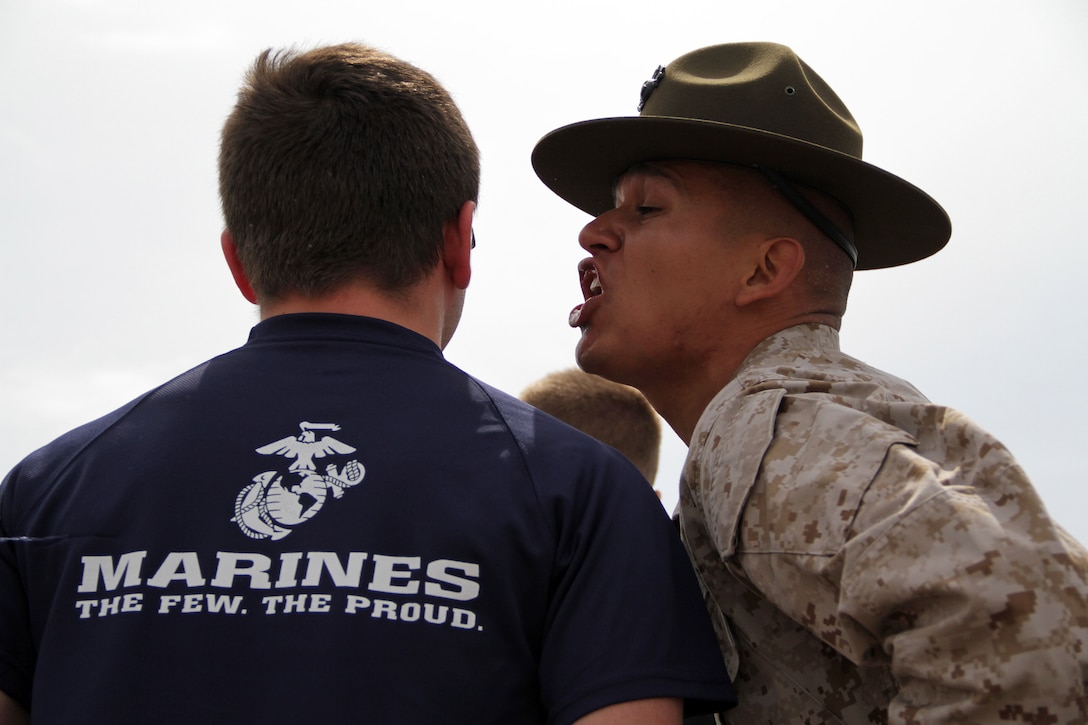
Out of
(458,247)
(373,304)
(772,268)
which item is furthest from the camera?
(772,268)

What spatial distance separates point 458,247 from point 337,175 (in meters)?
0.32

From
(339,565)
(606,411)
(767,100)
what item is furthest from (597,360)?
(606,411)

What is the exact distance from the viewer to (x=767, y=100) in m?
3.50

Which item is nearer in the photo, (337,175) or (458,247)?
(337,175)

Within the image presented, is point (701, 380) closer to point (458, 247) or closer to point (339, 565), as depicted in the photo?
point (458, 247)

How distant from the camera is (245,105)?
2705mm

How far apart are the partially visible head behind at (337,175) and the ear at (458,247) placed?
3 centimetres

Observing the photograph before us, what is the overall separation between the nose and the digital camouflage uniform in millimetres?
875

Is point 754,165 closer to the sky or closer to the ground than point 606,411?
closer to the sky

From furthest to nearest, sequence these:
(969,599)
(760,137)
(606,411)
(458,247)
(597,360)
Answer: (606,411) → (597,360) → (760,137) → (458,247) → (969,599)

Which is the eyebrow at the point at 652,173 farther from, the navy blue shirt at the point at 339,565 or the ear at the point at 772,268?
the navy blue shirt at the point at 339,565

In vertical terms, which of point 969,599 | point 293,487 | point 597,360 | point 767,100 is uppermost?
point 767,100

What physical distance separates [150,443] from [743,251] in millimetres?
1854

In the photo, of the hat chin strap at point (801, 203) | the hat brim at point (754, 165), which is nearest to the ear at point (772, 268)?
the hat chin strap at point (801, 203)
